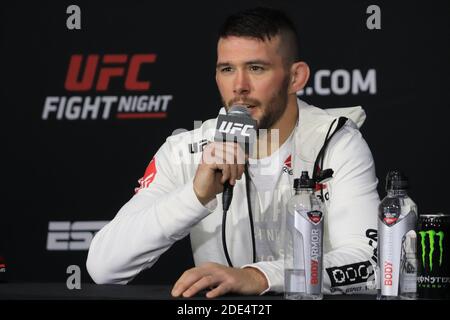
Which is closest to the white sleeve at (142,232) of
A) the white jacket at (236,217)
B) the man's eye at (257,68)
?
the white jacket at (236,217)

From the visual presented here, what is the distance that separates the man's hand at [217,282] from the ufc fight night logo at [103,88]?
5.49 feet

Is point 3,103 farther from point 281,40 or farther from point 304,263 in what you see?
point 304,263

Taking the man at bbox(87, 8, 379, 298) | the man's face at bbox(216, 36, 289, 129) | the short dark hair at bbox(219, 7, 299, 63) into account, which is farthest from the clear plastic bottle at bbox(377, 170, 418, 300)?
the short dark hair at bbox(219, 7, 299, 63)

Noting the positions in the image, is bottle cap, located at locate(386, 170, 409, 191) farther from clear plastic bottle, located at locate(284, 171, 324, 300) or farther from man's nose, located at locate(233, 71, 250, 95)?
man's nose, located at locate(233, 71, 250, 95)

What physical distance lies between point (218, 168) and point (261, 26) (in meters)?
0.68

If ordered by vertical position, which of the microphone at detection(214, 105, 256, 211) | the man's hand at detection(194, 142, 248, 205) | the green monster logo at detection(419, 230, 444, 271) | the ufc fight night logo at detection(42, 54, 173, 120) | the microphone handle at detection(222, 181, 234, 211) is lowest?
the green monster logo at detection(419, 230, 444, 271)

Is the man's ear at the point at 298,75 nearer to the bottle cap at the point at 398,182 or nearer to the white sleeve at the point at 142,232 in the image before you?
the white sleeve at the point at 142,232

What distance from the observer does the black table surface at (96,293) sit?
5.47 ft

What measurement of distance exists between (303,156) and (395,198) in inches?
33.0

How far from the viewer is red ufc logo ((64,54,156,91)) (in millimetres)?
3451

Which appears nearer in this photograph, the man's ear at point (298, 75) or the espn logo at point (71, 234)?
the man's ear at point (298, 75)

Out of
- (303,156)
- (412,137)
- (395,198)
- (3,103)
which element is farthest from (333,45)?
(395,198)

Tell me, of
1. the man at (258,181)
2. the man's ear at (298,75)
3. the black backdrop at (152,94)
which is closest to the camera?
→ the man at (258,181)

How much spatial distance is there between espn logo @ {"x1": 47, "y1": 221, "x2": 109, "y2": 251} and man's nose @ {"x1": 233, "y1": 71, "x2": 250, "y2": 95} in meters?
1.20
